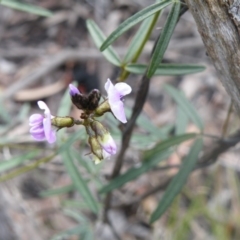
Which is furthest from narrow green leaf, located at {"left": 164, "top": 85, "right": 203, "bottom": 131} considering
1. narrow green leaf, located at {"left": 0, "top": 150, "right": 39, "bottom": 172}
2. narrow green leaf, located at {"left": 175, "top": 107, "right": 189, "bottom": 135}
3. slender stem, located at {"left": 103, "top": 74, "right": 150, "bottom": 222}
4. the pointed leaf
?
narrow green leaf, located at {"left": 0, "top": 150, "right": 39, "bottom": 172}

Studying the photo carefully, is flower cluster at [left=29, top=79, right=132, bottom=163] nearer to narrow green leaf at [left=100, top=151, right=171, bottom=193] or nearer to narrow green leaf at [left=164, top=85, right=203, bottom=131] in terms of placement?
narrow green leaf at [left=100, top=151, right=171, bottom=193]

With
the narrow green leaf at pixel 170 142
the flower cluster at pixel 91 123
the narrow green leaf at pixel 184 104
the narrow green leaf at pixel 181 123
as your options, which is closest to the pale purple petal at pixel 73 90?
the flower cluster at pixel 91 123

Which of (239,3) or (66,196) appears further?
(66,196)

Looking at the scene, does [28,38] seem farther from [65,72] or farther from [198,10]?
[198,10]

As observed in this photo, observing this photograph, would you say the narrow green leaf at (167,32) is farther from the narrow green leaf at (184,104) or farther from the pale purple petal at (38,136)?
the narrow green leaf at (184,104)

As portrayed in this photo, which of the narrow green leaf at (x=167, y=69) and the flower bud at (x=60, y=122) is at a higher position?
the flower bud at (x=60, y=122)

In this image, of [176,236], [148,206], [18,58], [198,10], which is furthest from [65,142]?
[18,58]
